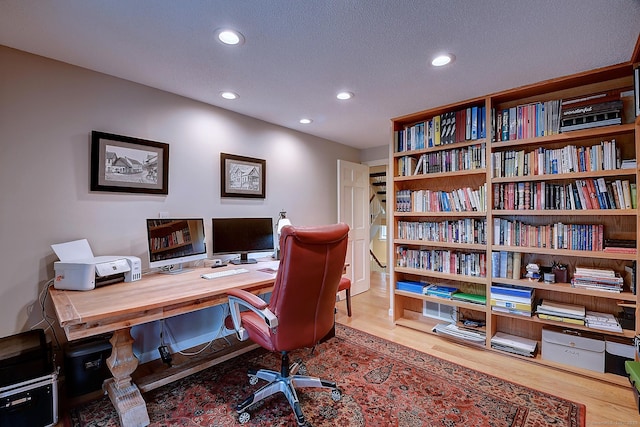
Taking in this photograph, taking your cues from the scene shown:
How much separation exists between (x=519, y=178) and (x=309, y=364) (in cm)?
233

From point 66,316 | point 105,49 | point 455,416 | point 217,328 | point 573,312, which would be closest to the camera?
point 66,316

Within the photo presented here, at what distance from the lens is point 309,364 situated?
2.32 metres

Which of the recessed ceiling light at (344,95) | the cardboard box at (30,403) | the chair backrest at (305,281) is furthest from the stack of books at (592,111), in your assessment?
the cardboard box at (30,403)

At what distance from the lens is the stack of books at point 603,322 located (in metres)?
2.05

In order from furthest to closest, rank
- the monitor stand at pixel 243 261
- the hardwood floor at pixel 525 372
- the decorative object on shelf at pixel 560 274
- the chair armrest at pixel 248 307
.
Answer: the monitor stand at pixel 243 261, the decorative object on shelf at pixel 560 274, the hardwood floor at pixel 525 372, the chair armrest at pixel 248 307

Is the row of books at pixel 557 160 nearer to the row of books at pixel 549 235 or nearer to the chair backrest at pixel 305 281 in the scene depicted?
the row of books at pixel 549 235

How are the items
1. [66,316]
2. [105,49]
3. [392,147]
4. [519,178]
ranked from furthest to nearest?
[392,147], [519,178], [105,49], [66,316]

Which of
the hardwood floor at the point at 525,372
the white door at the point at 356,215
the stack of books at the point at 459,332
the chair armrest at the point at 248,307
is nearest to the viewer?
Answer: the chair armrest at the point at 248,307

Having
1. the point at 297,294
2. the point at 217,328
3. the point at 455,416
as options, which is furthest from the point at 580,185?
the point at 217,328

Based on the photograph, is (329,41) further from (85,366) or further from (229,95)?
(85,366)

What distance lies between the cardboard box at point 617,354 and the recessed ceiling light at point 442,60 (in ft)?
7.73

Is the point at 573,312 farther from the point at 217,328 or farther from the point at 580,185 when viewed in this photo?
the point at 217,328

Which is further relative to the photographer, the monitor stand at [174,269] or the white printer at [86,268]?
the monitor stand at [174,269]

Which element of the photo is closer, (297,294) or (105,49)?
(297,294)
